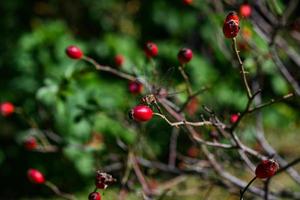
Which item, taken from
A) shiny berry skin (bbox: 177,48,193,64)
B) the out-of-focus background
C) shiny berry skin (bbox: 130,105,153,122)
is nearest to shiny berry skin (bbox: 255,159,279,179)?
shiny berry skin (bbox: 130,105,153,122)

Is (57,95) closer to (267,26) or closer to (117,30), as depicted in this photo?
(267,26)

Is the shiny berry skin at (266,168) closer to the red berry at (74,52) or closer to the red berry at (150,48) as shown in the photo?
the red berry at (150,48)

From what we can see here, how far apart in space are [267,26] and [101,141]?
4.35 feet

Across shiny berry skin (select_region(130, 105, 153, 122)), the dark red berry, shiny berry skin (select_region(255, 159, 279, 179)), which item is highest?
shiny berry skin (select_region(130, 105, 153, 122))

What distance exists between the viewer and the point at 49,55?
4.02 m

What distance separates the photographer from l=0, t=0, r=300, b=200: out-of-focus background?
2.89 metres

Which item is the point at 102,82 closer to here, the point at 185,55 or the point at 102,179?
the point at 185,55

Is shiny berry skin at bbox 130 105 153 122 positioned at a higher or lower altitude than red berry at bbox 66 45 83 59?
lower

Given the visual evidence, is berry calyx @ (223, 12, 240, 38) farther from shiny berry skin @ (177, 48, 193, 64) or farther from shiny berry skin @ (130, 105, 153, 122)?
shiny berry skin @ (177, 48, 193, 64)

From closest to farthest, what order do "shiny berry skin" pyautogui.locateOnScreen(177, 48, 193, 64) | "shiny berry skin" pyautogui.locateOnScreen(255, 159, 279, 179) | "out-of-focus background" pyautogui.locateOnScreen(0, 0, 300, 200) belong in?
"shiny berry skin" pyautogui.locateOnScreen(255, 159, 279, 179)
"shiny berry skin" pyautogui.locateOnScreen(177, 48, 193, 64)
"out-of-focus background" pyautogui.locateOnScreen(0, 0, 300, 200)

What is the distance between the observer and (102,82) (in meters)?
4.28

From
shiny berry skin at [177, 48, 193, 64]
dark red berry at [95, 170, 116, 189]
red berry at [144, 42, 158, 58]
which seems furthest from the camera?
red berry at [144, 42, 158, 58]

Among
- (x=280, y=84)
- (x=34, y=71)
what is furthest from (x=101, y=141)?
(x=280, y=84)

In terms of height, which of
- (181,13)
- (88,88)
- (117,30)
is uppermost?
(117,30)
